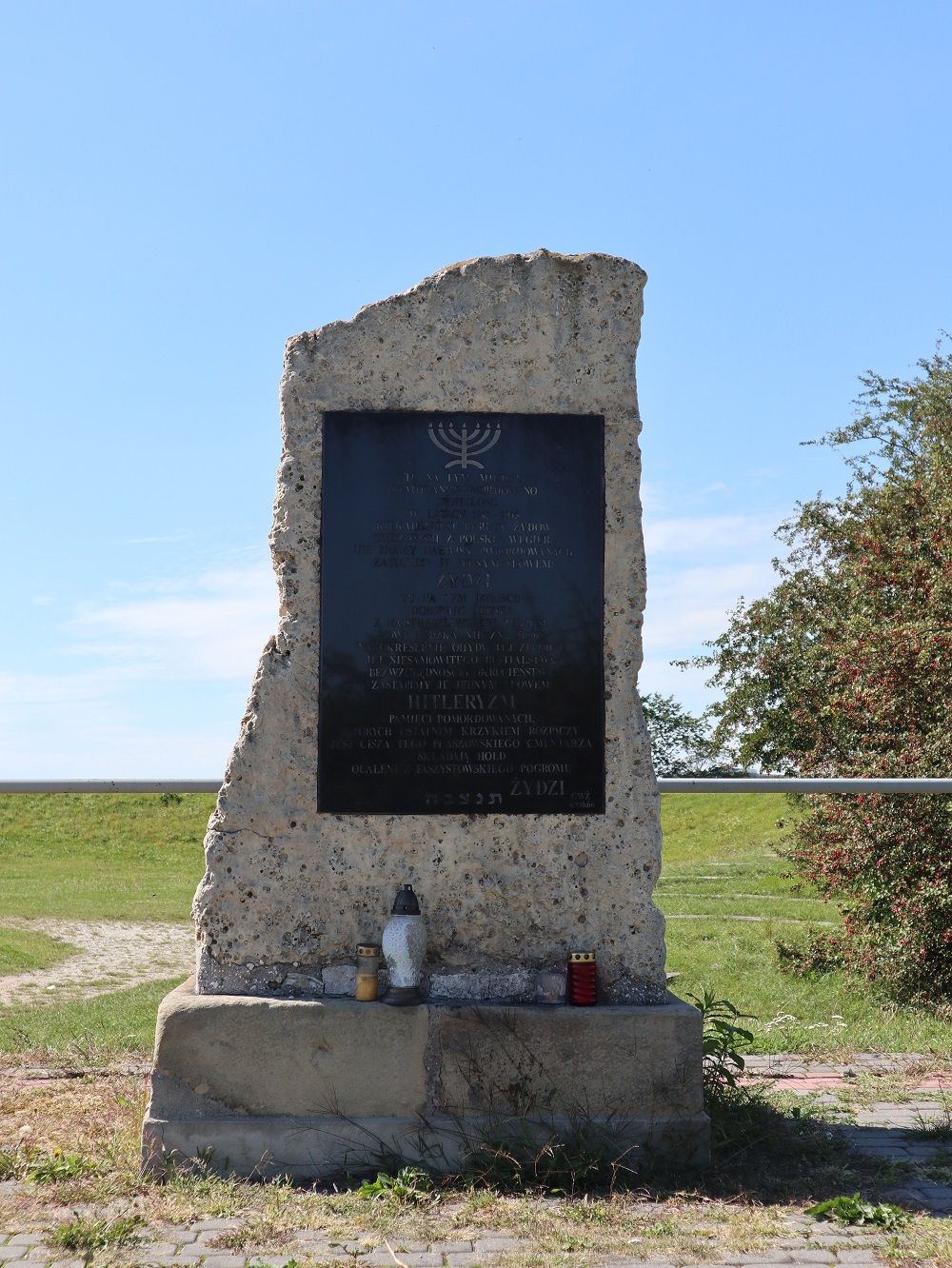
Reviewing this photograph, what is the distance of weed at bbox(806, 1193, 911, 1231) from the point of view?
149 inches

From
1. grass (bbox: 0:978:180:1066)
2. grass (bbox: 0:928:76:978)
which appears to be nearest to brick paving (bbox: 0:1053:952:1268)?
grass (bbox: 0:978:180:1066)

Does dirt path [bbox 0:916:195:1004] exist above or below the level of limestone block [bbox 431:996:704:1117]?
below

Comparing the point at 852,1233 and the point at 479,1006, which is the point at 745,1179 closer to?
the point at 852,1233

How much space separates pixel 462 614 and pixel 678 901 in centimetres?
989

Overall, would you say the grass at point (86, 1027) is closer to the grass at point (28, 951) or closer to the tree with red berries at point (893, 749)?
the grass at point (28, 951)

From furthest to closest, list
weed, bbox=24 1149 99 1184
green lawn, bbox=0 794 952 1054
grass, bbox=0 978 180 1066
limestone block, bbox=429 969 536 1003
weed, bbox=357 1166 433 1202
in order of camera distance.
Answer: green lawn, bbox=0 794 952 1054 → grass, bbox=0 978 180 1066 → limestone block, bbox=429 969 536 1003 → weed, bbox=24 1149 99 1184 → weed, bbox=357 1166 433 1202

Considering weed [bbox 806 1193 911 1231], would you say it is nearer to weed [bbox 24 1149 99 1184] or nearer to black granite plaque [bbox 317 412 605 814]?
black granite plaque [bbox 317 412 605 814]

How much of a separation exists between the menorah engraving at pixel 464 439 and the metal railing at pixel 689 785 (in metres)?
1.55

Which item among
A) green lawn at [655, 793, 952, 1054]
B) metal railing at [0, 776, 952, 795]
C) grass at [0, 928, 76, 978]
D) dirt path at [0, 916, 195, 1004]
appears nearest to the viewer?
metal railing at [0, 776, 952, 795]

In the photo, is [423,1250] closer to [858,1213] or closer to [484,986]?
[484,986]

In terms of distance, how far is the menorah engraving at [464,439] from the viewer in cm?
476

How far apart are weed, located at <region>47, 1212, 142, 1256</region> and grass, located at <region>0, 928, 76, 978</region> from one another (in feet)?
18.5

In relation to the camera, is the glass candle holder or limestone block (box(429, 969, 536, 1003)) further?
limestone block (box(429, 969, 536, 1003))

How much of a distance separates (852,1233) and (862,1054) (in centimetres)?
234
